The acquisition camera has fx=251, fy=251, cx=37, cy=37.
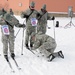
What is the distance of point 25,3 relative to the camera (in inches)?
942

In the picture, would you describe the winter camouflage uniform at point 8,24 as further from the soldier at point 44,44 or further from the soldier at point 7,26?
the soldier at point 44,44

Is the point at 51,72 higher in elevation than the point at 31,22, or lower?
lower

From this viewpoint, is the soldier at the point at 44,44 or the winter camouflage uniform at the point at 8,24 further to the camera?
the soldier at the point at 44,44

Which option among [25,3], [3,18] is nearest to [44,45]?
[3,18]

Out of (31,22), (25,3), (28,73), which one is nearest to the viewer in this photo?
(28,73)

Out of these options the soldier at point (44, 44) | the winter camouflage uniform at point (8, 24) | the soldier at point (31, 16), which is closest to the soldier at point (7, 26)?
the winter camouflage uniform at point (8, 24)

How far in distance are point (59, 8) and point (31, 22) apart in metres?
16.3

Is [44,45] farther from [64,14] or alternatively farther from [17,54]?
[64,14]

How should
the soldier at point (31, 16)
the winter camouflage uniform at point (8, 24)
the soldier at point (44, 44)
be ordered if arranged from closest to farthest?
the winter camouflage uniform at point (8, 24), the soldier at point (44, 44), the soldier at point (31, 16)

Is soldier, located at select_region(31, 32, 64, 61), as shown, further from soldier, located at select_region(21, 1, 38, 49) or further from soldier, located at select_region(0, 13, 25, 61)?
soldier, located at select_region(21, 1, 38, 49)

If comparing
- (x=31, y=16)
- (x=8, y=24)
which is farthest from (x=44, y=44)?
(x=31, y=16)

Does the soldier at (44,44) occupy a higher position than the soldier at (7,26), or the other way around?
the soldier at (7,26)

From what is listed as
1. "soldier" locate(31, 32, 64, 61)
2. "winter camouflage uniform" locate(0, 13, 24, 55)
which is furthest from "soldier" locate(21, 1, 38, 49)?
"winter camouflage uniform" locate(0, 13, 24, 55)

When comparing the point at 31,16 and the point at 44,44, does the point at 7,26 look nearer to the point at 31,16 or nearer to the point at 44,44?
the point at 44,44
